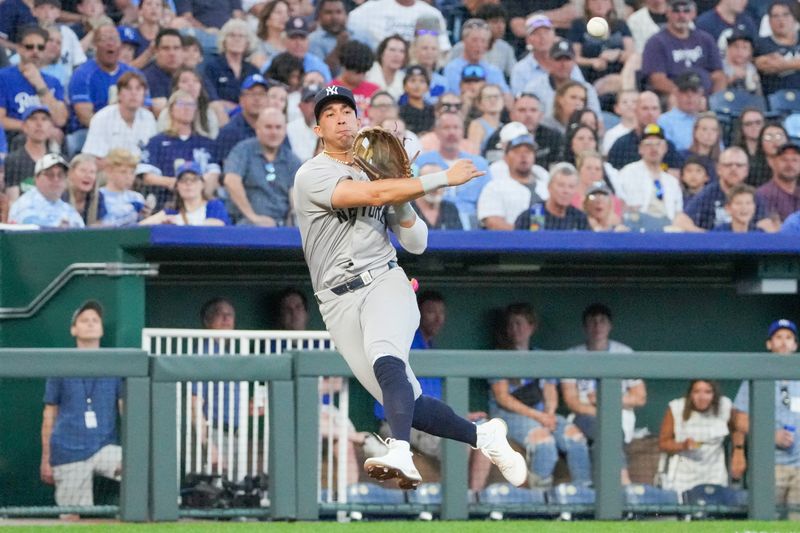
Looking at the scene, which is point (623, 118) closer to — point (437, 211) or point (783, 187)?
point (783, 187)

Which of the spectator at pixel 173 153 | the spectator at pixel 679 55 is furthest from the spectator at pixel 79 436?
the spectator at pixel 679 55

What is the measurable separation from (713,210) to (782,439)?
7.68 ft

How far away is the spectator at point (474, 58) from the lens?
981cm

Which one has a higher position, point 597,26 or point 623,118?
point 597,26

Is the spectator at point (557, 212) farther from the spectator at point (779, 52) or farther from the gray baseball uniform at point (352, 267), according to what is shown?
the gray baseball uniform at point (352, 267)

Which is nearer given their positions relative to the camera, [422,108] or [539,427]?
[539,427]

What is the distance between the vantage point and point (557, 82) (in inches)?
390

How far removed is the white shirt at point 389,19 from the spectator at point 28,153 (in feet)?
8.11

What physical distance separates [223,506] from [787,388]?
3.07m

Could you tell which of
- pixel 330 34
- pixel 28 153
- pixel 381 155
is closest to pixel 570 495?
pixel 381 155

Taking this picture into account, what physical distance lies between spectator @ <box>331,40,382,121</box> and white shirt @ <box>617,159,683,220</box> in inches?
72.6

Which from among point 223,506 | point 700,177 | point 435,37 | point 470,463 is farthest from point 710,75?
point 223,506

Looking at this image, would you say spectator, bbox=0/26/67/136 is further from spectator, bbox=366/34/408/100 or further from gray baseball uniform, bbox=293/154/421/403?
gray baseball uniform, bbox=293/154/421/403

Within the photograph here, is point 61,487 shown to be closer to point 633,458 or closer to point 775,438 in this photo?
point 633,458
